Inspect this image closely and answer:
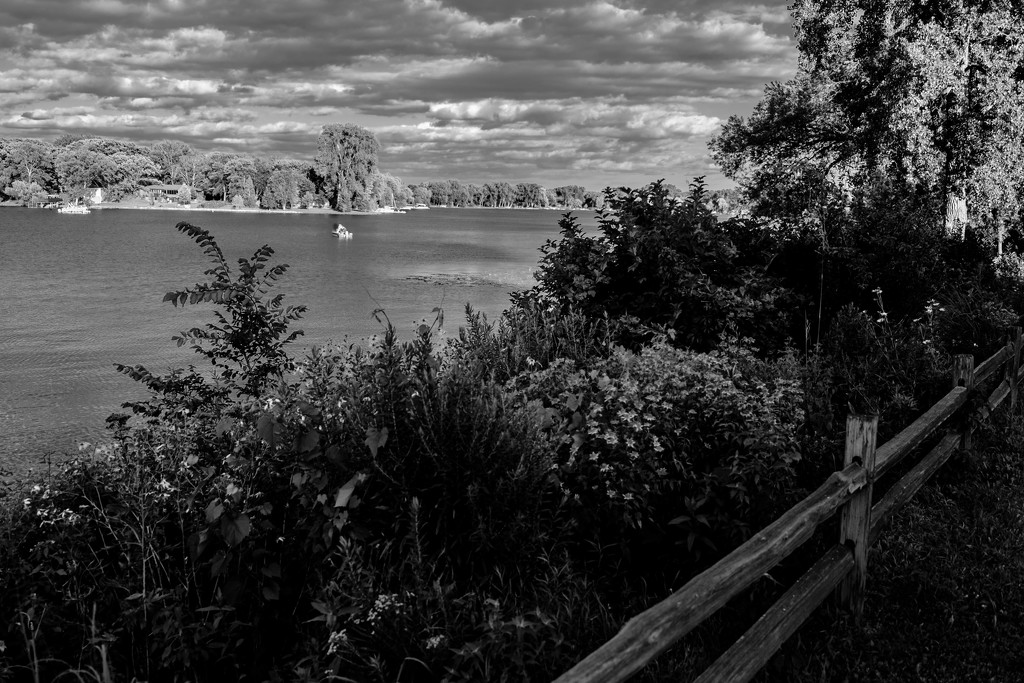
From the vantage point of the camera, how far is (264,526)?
4223 mm

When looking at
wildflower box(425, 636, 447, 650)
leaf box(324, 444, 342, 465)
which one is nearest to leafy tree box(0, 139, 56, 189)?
leaf box(324, 444, 342, 465)

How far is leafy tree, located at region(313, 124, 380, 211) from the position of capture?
5861 inches

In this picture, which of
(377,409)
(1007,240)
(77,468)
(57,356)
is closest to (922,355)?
(377,409)

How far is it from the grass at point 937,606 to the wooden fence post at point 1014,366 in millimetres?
2387

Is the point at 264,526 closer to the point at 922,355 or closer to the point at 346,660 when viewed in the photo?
the point at 346,660

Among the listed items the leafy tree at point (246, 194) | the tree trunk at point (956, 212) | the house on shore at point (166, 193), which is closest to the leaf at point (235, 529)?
the tree trunk at point (956, 212)

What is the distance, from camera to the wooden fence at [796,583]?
283 cm

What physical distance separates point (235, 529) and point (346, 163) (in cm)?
15667

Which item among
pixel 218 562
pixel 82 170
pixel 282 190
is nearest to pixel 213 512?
pixel 218 562

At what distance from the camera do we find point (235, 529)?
407cm

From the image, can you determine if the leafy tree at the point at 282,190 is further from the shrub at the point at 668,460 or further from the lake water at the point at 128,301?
the shrub at the point at 668,460

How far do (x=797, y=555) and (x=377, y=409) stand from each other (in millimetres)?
2910

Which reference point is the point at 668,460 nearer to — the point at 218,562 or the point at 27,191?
the point at 218,562

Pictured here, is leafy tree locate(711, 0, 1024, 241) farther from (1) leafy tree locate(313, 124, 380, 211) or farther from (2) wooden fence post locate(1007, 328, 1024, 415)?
(1) leafy tree locate(313, 124, 380, 211)
